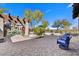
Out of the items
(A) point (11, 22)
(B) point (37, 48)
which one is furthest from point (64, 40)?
(A) point (11, 22)

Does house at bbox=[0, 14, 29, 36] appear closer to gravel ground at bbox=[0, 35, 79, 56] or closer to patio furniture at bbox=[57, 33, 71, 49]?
gravel ground at bbox=[0, 35, 79, 56]

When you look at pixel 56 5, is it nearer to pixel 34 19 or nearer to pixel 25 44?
pixel 34 19

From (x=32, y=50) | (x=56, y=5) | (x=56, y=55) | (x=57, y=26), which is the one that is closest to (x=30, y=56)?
(x=32, y=50)

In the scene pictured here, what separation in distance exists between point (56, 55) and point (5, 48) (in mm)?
533

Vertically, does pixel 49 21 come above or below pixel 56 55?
above

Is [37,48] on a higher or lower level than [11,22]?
lower

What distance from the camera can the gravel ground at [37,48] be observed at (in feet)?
8.06

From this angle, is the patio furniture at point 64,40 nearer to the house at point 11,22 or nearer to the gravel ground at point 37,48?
the gravel ground at point 37,48

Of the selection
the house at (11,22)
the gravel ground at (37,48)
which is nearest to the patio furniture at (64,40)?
the gravel ground at (37,48)

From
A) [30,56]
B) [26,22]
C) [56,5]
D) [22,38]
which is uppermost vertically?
[56,5]

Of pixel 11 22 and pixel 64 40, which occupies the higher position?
pixel 11 22

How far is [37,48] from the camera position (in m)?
2.46

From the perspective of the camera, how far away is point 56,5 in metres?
2.45

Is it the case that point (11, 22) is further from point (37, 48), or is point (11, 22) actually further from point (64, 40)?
point (64, 40)
